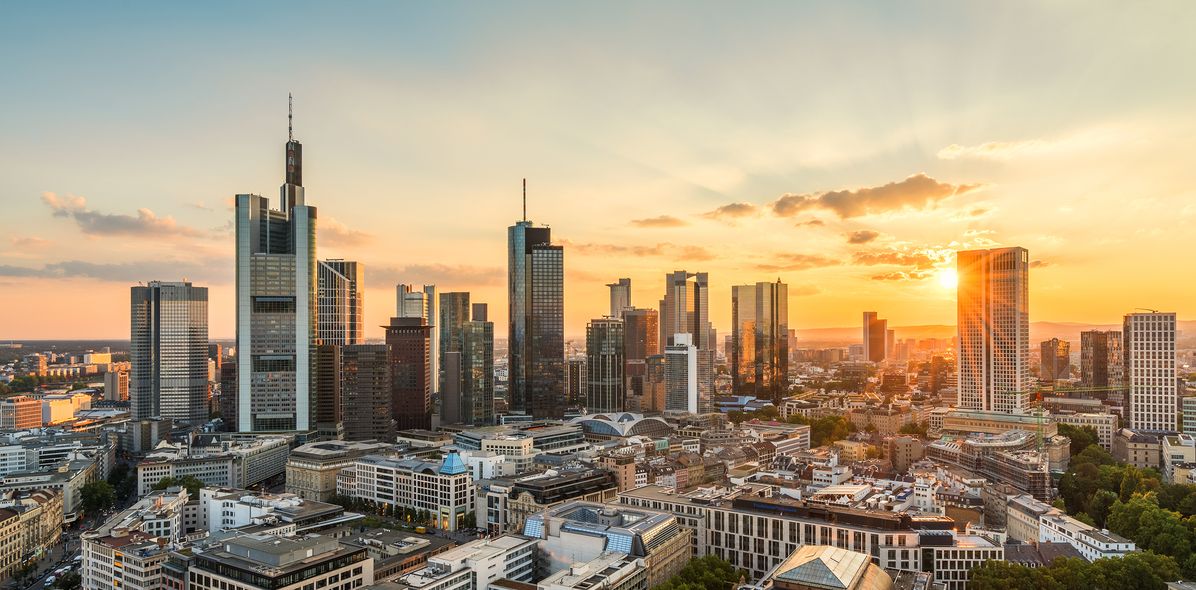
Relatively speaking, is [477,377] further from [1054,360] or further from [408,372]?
[1054,360]

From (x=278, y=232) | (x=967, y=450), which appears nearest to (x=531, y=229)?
(x=278, y=232)

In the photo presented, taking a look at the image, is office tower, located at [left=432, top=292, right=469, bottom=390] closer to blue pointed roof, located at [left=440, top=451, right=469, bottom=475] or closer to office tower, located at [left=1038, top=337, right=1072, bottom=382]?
blue pointed roof, located at [left=440, top=451, right=469, bottom=475]

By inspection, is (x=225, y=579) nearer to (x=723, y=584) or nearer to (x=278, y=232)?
(x=723, y=584)

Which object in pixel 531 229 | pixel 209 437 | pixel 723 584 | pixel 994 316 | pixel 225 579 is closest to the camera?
pixel 225 579

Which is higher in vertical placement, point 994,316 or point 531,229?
point 531,229

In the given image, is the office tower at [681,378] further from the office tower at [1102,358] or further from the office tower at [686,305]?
the office tower at [1102,358]

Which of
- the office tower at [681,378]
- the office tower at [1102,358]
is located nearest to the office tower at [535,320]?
the office tower at [681,378]

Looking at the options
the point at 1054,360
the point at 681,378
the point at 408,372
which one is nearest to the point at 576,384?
the point at 681,378
